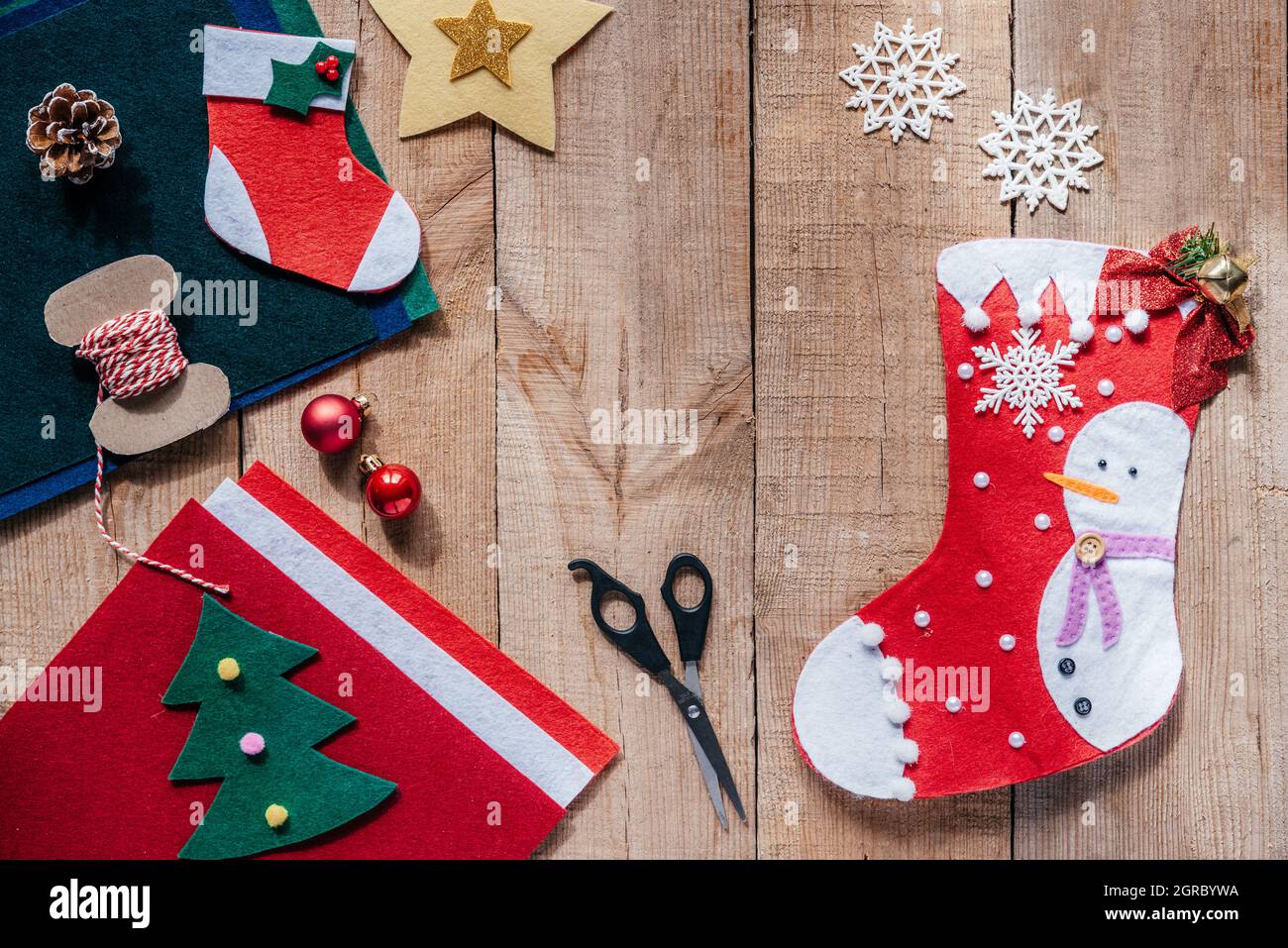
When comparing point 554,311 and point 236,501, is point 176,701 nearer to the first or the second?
point 236,501

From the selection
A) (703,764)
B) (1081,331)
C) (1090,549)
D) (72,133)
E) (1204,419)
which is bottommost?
(703,764)

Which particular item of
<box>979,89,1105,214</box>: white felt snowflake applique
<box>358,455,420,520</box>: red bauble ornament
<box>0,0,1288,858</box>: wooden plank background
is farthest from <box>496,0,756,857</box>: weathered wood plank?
<box>979,89,1105,214</box>: white felt snowflake applique

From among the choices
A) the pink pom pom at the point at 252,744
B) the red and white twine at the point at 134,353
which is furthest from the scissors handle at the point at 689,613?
the red and white twine at the point at 134,353

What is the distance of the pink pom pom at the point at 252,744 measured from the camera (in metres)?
1.14

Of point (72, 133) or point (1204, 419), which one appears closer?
point (72, 133)

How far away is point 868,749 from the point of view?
3.83ft

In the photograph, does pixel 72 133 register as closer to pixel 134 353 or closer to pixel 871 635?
pixel 134 353

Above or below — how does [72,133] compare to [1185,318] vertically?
above

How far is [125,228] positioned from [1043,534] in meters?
1.19

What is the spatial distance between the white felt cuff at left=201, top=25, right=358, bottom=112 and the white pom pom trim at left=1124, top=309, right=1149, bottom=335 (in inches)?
41.0

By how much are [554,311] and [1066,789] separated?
2.92 feet

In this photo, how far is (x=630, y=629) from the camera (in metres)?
1.17

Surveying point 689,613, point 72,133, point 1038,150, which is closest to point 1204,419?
point 1038,150
